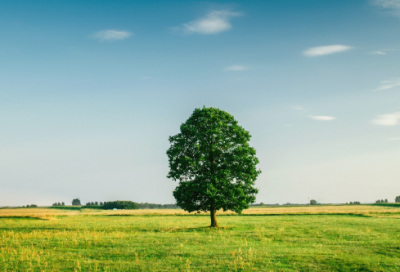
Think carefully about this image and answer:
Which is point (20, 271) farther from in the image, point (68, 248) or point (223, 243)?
point (223, 243)

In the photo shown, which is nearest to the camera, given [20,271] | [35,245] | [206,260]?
[20,271]

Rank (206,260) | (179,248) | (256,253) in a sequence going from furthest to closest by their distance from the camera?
(179,248)
(256,253)
(206,260)

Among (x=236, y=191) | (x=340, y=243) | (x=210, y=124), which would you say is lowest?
(x=340, y=243)

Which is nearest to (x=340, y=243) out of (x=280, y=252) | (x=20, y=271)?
(x=280, y=252)

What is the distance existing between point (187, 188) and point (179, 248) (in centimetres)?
1784

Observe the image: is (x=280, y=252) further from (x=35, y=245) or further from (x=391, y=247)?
(x=35, y=245)

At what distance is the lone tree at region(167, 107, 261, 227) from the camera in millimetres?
44844

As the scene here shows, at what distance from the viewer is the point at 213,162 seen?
46.7 meters

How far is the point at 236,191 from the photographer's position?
44.6 meters

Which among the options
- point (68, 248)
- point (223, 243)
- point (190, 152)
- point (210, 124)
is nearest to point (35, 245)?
point (68, 248)

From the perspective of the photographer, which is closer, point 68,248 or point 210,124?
point 68,248

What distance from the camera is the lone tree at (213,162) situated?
44.8 m

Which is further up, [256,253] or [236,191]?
[236,191]

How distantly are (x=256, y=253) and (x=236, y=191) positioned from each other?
1990 cm
